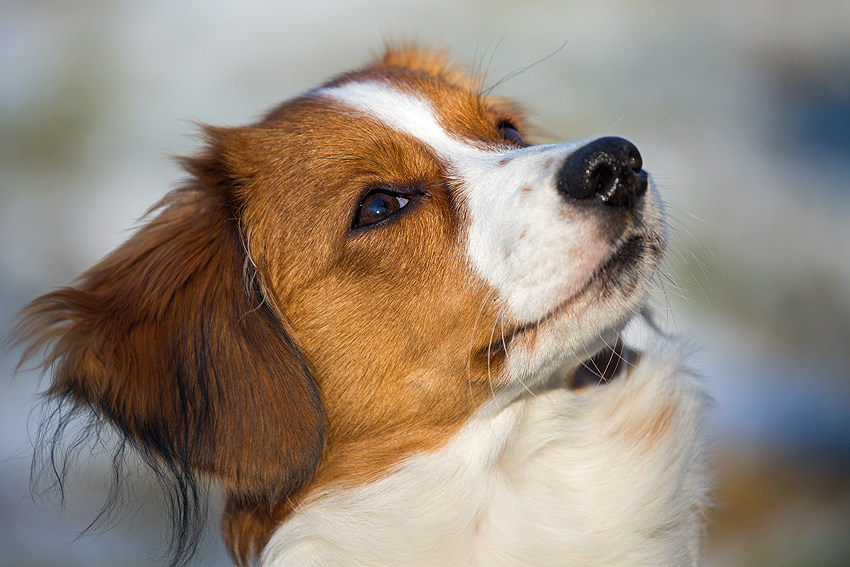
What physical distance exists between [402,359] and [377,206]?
445 mm

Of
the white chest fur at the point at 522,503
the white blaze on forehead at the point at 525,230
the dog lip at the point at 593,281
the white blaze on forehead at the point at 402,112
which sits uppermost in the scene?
the white blaze on forehead at the point at 402,112

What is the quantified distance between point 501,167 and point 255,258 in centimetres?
79

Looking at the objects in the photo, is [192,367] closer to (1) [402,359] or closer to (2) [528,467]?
(1) [402,359]

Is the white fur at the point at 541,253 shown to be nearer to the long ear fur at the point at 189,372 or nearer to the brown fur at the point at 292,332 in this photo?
the brown fur at the point at 292,332

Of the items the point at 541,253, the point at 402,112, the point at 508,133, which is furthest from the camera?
the point at 508,133

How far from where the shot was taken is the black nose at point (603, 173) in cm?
183

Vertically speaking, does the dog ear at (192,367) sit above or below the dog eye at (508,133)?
below

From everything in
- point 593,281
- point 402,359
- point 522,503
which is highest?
point 593,281

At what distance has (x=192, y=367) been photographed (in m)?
2.00

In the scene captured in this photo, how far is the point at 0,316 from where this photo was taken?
15.6 feet

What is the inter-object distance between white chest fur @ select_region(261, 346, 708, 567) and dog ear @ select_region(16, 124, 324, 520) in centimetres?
20

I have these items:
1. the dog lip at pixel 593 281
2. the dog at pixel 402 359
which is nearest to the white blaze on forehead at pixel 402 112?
the dog at pixel 402 359

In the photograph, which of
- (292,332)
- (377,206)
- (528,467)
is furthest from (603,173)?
(292,332)

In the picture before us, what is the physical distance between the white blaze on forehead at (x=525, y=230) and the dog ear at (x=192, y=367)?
61cm
